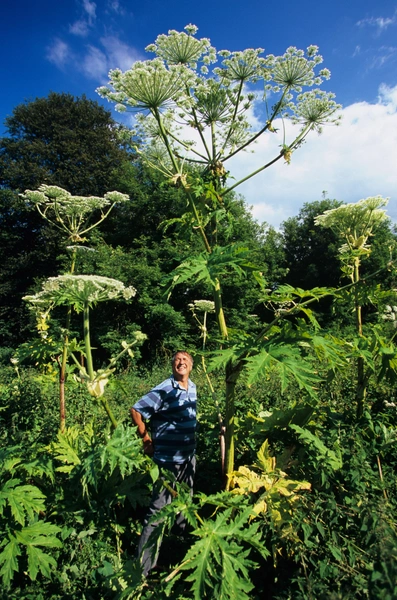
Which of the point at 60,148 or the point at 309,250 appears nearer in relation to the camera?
the point at 60,148

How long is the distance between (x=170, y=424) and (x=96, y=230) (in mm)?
18926

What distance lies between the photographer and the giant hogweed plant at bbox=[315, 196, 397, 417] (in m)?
2.78

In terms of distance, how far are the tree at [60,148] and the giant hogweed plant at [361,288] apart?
68.1 ft

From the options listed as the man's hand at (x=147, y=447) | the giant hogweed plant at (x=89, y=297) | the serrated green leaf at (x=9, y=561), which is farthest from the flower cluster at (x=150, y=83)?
the serrated green leaf at (x=9, y=561)

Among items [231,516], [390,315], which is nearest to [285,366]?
[390,315]

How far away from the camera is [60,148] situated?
868 inches

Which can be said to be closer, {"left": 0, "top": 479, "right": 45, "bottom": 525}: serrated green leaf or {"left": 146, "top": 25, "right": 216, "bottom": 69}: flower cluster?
{"left": 0, "top": 479, "right": 45, "bottom": 525}: serrated green leaf

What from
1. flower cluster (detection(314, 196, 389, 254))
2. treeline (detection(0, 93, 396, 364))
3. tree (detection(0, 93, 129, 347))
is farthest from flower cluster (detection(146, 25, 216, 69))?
tree (detection(0, 93, 129, 347))

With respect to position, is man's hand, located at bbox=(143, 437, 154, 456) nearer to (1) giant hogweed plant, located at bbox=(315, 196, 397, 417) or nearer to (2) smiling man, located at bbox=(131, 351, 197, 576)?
(2) smiling man, located at bbox=(131, 351, 197, 576)

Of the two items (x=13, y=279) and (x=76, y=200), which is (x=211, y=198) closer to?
(x=76, y=200)

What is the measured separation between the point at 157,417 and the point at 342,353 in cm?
183

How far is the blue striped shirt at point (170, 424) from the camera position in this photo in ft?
11.0

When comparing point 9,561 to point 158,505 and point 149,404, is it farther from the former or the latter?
point 149,404

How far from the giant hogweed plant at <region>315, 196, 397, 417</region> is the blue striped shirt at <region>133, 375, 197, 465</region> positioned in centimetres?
162
